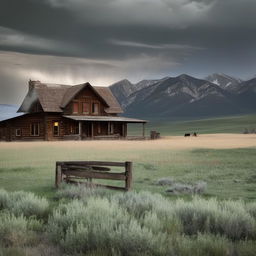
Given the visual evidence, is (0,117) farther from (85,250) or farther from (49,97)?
(85,250)

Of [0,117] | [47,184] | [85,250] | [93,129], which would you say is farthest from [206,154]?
[0,117]

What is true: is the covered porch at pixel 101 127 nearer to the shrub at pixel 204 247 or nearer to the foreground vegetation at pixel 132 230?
the foreground vegetation at pixel 132 230

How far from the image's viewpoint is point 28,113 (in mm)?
50281

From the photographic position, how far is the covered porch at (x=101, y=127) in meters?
49.2

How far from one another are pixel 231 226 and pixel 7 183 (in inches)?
392

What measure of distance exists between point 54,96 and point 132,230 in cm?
4727

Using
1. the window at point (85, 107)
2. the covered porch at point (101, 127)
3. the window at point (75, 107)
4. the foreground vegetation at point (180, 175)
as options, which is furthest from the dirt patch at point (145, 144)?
the window at point (85, 107)

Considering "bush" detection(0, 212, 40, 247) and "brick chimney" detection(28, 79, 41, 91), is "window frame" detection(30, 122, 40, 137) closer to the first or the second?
"brick chimney" detection(28, 79, 41, 91)

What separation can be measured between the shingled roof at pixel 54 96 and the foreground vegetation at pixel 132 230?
137 ft

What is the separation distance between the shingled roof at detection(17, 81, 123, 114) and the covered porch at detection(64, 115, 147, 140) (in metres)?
2.22

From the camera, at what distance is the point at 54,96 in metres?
52.1

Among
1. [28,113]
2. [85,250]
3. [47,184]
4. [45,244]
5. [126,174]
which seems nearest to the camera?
[85,250]

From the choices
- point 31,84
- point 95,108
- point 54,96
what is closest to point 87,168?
point 54,96

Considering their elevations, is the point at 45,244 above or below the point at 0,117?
below
